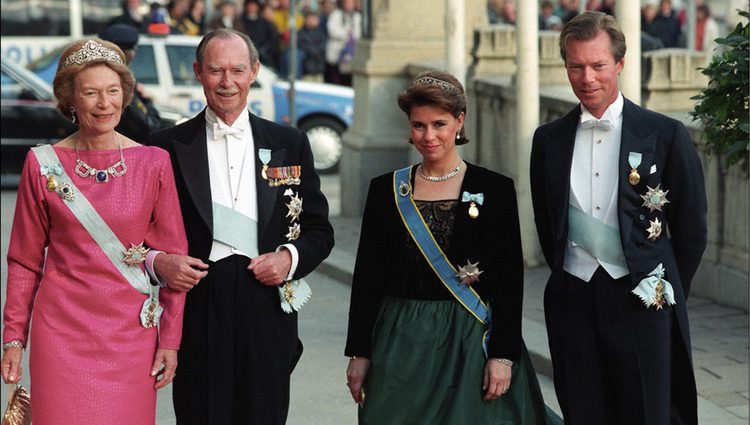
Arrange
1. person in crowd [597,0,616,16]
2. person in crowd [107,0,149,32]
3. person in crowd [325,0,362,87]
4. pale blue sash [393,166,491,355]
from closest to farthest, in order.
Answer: pale blue sash [393,166,491,355]
person in crowd [107,0,149,32]
person in crowd [325,0,362,87]
person in crowd [597,0,616,16]

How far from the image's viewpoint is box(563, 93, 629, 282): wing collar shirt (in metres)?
5.19

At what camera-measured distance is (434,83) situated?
515 cm

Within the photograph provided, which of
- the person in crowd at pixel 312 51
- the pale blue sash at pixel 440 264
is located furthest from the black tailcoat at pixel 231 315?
the person in crowd at pixel 312 51

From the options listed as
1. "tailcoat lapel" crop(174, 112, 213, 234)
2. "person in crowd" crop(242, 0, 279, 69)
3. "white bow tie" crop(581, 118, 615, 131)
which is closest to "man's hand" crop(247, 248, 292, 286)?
"tailcoat lapel" crop(174, 112, 213, 234)

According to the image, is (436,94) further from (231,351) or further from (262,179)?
(231,351)

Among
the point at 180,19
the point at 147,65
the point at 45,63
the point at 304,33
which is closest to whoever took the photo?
the point at 147,65

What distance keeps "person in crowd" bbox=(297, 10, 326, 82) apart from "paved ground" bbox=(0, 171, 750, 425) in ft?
53.2

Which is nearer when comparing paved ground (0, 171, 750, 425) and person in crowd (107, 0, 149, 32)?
paved ground (0, 171, 750, 425)

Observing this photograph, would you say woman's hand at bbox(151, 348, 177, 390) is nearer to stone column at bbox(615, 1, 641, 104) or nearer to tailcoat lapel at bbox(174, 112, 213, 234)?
tailcoat lapel at bbox(174, 112, 213, 234)

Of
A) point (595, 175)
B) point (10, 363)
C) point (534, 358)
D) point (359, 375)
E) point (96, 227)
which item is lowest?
point (534, 358)

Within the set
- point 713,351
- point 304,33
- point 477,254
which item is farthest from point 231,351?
point 304,33

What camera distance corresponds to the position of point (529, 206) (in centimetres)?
1231

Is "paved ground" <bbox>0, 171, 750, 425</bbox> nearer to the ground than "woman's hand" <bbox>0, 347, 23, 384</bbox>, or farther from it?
nearer to the ground

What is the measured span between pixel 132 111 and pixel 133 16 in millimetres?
15905
